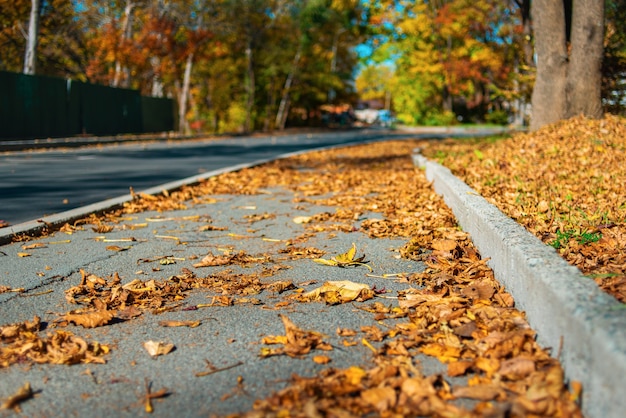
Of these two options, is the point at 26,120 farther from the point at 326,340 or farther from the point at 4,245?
the point at 326,340

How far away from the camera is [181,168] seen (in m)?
13.4

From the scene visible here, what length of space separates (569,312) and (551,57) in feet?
32.4

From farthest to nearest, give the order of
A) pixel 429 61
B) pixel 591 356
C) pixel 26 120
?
1. pixel 429 61
2. pixel 26 120
3. pixel 591 356

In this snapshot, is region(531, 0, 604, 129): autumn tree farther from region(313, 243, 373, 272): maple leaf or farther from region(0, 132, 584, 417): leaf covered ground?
region(313, 243, 373, 272): maple leaf

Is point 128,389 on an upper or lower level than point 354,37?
lower

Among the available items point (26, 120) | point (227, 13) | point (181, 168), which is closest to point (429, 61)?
point (227, 13)

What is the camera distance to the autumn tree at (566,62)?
35.1 feet

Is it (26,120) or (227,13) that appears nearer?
(26,120)

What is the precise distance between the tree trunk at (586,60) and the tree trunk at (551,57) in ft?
0.55

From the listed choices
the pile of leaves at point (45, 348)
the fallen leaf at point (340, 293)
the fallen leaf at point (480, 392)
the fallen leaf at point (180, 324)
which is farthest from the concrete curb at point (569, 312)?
the pile of leaves at point (45, 348)

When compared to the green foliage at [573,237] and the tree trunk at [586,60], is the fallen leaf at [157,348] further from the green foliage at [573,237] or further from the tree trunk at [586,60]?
the tree trunk at [586,60]

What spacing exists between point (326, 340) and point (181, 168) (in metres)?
10.6

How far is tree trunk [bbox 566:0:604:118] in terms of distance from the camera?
34.8 feet

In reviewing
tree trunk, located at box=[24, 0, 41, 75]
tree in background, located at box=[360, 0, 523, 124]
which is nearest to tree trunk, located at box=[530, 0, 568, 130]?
tree trunk, located at box=[24, 0, 41, 75]
